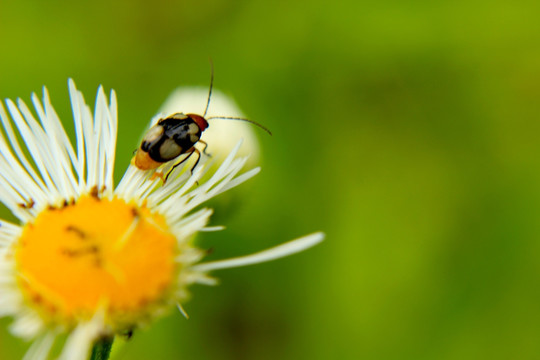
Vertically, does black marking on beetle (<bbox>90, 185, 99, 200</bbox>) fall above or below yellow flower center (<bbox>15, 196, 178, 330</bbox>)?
above

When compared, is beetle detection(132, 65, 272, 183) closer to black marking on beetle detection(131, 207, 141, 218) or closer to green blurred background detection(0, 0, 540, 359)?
black marking on beetle detection(131, 207, 141, 218)

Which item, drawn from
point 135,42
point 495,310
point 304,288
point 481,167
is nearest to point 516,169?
point 481,167

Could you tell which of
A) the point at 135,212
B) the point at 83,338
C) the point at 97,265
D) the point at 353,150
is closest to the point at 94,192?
the point at 135,212

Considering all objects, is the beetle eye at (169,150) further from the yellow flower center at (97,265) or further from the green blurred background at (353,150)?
the green blurred background at (353,150)

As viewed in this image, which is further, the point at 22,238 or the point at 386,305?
the point at 386,305

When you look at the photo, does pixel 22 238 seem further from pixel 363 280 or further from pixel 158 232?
pixel 363 280

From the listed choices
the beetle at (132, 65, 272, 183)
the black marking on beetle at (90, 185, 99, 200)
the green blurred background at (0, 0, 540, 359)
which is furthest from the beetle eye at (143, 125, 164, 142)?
the green blurred background at (0, 0, 540, 359)
